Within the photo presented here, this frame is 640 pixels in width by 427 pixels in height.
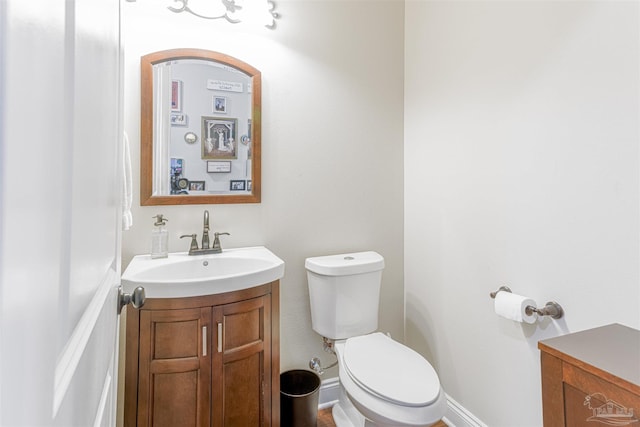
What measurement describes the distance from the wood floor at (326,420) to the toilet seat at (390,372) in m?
0.54

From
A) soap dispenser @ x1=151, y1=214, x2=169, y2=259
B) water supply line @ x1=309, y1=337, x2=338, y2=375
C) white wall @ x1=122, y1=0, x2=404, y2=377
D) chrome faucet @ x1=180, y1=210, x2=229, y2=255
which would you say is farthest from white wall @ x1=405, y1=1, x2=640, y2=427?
soap dispenser @ x1=151, y1=214, x2=169, y2=259

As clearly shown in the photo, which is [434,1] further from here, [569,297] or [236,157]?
[569,297]

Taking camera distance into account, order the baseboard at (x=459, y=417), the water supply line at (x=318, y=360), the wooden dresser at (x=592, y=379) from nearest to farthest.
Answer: the wooden dresser at (x=592, y=379) < the baseboard at (x=459, y=417) < the water supply line at (x=318, y=360)

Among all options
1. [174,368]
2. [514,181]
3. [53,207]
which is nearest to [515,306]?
[514,181]

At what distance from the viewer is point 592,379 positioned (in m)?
0.79

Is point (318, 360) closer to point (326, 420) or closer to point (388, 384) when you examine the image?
point (326, 420)

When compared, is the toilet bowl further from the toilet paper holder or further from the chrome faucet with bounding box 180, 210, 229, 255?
the chrome faucet with bounding box 180, 210, 229, 255

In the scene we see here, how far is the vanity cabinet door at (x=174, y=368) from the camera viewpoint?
120cm

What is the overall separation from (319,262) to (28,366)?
1439mm

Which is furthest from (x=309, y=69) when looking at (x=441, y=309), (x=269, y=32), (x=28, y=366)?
Result: (x=28, y=366)

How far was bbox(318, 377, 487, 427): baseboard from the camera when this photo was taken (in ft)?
5.40

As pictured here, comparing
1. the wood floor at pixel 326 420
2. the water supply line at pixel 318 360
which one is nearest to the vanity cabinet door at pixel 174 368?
the water supply line at pixel 318 360

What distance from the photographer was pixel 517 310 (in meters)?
→ 1.29

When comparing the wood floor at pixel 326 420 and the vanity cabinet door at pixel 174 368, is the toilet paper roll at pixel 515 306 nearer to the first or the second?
the wood floor at pixel 326 420
